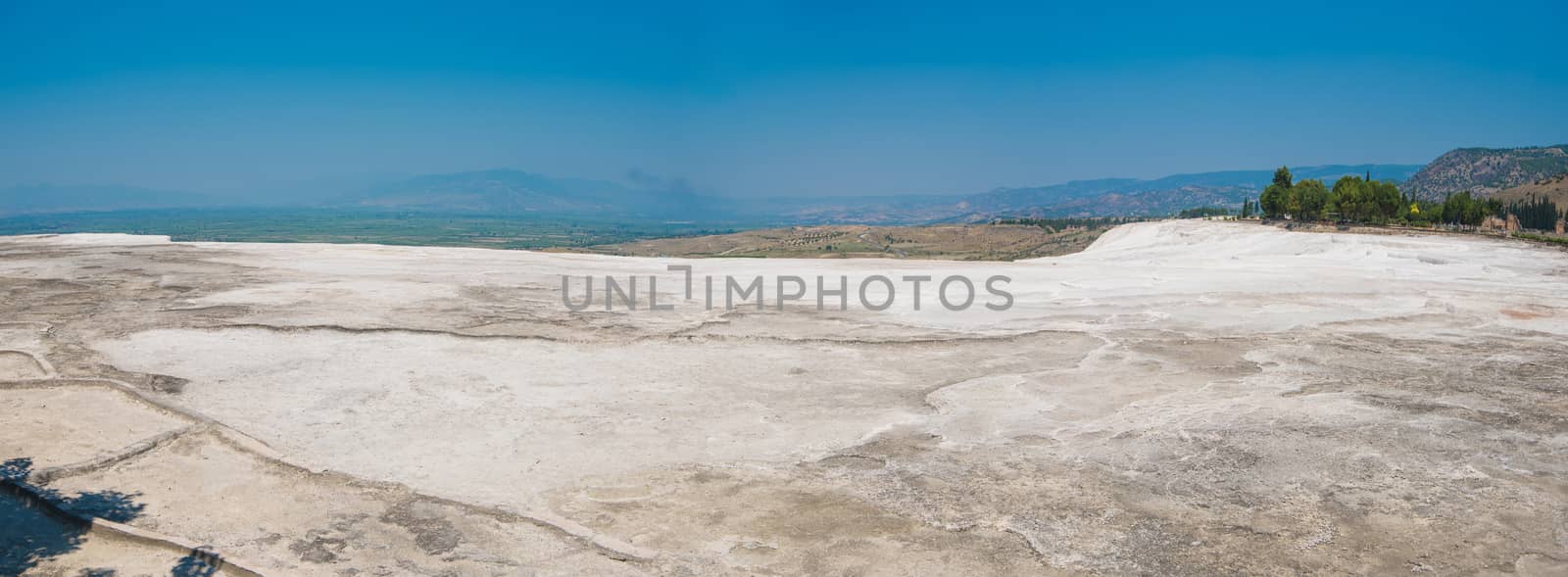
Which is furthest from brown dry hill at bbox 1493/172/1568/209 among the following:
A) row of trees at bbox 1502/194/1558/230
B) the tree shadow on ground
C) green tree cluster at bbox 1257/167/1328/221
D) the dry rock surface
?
the tree shadow on ground

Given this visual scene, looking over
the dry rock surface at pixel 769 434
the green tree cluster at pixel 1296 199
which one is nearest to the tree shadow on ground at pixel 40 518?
the dry rock surface at pixel 769 434

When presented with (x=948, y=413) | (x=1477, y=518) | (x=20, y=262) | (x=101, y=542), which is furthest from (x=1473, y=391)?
(x=20, y=262)

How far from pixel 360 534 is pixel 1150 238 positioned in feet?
188

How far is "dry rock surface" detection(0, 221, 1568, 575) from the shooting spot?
8047mm

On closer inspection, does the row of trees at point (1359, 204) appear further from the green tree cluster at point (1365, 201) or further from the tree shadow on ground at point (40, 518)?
the tree shadow on ground at point (40, 518)

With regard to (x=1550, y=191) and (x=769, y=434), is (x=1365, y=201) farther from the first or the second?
(x=1550, y=191)

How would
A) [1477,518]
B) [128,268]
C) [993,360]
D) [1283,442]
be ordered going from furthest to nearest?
1. [128,268]
2. [993,360]
3. [1283,442]
4. [1477,518]

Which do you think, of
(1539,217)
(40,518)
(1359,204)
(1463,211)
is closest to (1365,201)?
(1359,204)

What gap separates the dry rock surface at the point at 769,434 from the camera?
317 inches

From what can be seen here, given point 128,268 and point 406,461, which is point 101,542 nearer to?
point 406,461

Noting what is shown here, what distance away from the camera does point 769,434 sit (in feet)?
36.8

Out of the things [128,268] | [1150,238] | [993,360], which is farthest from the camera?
[1150,238]

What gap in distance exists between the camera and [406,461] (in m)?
9.98

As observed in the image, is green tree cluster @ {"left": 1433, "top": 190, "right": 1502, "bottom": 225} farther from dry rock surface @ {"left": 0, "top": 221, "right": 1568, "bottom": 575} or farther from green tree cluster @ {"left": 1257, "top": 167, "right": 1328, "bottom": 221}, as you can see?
dry rock surface @ {"left": 0, "top": 221, "right": 1568, "bottom": 575}
